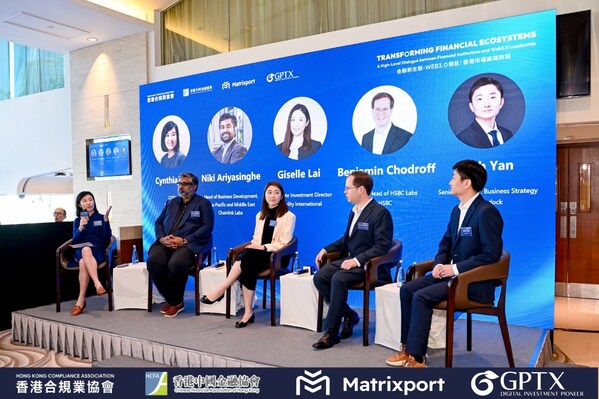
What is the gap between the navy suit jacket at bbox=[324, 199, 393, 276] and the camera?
10.8 ft

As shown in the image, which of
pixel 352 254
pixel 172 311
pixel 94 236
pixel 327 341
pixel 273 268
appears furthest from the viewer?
pixel 94 236

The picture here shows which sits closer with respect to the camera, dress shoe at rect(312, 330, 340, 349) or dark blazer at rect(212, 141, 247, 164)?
dress shoe at rect(312, 330, 340, 349)

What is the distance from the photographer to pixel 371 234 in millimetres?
3391

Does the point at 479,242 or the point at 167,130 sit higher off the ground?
the point at 167,130

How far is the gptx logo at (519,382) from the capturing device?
8.04 feet

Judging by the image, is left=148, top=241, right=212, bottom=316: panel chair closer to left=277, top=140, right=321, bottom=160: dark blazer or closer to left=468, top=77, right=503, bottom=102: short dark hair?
left=277, top=140, right=321, bottom=160: dark blazer

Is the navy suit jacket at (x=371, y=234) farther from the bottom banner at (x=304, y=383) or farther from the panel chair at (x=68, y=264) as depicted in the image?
the panel chair at (x=68, y=264)

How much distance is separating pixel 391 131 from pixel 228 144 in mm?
1953

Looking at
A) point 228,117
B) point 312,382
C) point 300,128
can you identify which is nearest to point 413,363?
point 312,382

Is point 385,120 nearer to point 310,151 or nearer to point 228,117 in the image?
point 310,151

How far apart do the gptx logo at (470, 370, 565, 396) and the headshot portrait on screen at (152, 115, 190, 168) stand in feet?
14.0

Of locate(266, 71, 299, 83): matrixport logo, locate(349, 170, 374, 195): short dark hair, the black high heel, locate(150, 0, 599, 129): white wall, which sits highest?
locate(150, 0, 599, 129): white wall

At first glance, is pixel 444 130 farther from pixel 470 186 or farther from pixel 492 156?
pixel 470 186

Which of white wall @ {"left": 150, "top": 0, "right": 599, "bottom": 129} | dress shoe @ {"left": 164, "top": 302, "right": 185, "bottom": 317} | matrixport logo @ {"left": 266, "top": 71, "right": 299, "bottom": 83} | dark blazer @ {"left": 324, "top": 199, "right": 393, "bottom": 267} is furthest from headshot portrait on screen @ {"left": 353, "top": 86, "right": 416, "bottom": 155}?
dress shoe @ {"left": 164, "top": 302, "right": 185, "bottom": 317}
